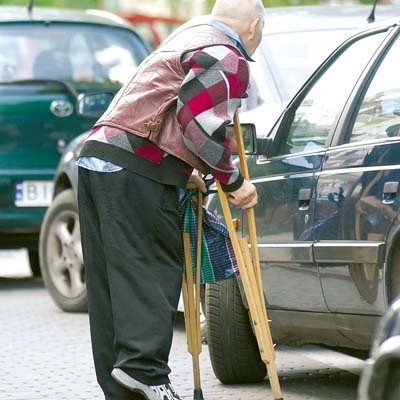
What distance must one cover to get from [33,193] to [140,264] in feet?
19.6

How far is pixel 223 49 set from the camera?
619 centimetres

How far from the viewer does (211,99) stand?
6.11 metres

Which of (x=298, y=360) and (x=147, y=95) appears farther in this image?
(x=298, y=360)

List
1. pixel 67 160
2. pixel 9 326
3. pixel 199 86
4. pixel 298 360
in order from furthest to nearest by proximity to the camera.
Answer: pixel 67 160 → pixel 9 326 → pixel 298 360 → pixel 199 86

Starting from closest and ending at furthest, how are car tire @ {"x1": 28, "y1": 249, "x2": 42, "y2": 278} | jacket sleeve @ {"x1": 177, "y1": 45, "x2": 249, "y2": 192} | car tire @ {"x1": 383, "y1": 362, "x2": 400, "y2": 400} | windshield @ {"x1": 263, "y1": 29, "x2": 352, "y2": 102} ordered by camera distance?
car tire @ {"x1": 383, "y1": 362, "x2": 400, "y2": 400}, jacket sleeve @ {"x1": 177, "y1": 45, "x2": 249, "y2": 192}, windshield @ {"x1": 263, "y1": 29, "x2": 352, "y2": 102}, car tire @ {"x1": 28, "y1": 249, "x2": 42, "y2": 278}

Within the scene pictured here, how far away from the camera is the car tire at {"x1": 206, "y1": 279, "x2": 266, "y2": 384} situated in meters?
7.55

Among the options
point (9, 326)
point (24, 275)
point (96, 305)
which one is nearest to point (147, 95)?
point (96, 305)

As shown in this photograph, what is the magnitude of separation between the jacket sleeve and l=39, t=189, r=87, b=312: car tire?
4.72 meters

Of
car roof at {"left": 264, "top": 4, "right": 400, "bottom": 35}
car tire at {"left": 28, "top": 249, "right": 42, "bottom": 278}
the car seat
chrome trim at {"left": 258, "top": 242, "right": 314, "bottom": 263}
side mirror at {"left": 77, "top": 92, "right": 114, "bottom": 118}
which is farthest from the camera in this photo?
car tire at {"left": 28, "top": 249, "right": 42, "bottom": 278}

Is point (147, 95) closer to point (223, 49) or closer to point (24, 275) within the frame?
point (223, 49)

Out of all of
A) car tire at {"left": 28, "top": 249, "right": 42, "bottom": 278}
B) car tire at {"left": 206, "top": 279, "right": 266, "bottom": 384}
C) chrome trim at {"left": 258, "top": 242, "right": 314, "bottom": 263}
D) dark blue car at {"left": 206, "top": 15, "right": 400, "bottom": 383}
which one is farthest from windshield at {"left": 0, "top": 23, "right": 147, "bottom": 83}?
chrome trim at {"left": 258, "top": 242, "right": 314, "bottom": 263}

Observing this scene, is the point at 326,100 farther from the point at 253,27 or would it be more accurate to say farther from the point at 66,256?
the point at 66,256

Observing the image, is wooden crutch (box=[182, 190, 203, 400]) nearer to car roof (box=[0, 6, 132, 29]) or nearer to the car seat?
the car seat

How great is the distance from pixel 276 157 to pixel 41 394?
4.92 feet
